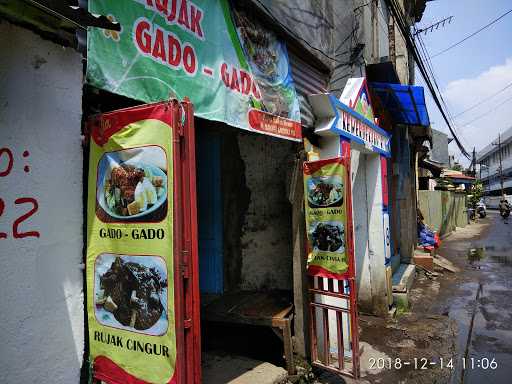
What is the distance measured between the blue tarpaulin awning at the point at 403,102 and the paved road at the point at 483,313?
4.31 meters

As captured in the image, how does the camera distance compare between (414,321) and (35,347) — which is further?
(414,321)

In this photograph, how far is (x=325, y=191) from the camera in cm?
427

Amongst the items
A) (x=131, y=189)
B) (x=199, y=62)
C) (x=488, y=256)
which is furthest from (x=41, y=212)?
(x=488, y=256)

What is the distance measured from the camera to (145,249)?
2.14m

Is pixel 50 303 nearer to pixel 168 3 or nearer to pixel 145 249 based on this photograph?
pixel 145 249

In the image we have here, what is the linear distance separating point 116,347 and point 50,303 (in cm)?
47

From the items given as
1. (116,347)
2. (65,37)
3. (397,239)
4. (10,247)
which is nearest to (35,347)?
(116,347)

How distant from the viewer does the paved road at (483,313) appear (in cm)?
468

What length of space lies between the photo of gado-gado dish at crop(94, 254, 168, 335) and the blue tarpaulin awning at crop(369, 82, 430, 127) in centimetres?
691

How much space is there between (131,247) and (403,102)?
7.90 m

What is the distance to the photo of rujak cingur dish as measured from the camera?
2.09 meters

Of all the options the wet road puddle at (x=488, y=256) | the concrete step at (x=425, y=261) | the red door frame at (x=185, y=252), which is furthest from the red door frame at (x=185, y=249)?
the wet road puddle at (x=488, y=256)

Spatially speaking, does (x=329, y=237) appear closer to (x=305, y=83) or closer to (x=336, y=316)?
(x=336, y=316)
